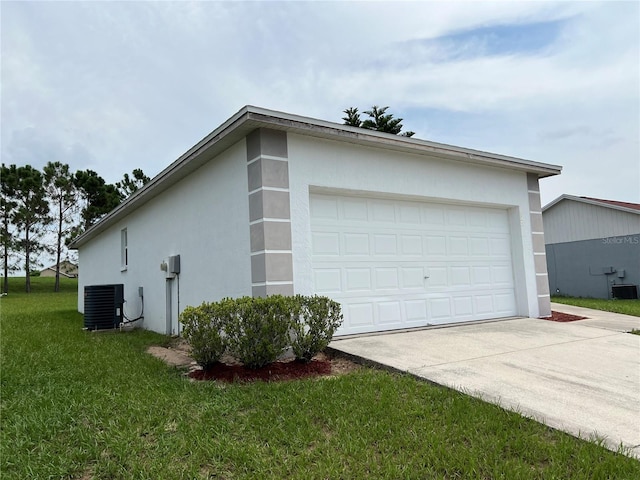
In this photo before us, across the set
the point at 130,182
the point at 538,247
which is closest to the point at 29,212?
the point at 130,182

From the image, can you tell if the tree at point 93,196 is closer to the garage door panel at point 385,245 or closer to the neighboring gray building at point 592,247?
the neighboring gray building at point 592,247

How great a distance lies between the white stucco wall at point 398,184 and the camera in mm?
6027

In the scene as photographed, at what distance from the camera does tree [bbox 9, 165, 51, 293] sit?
2734 cm

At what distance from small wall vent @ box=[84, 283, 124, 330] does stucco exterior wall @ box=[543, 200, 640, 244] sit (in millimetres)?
16451

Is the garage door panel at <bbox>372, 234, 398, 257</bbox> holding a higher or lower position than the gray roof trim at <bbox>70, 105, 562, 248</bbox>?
lower

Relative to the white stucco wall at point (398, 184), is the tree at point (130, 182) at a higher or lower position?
higher

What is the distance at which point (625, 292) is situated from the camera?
14.9m

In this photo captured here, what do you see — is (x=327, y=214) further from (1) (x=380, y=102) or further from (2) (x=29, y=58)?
(1) (x=380, y=102)

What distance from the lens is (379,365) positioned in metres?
4.75

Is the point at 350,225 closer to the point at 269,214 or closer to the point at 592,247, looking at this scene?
the point at 269,214

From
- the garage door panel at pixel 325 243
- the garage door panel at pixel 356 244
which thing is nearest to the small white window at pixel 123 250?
the garage door panel at pixel 325 243

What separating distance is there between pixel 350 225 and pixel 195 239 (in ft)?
9.67

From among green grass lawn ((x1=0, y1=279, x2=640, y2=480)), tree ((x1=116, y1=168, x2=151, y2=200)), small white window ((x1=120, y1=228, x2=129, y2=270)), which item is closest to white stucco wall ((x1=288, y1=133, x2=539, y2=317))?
green grass lawn ((x1=0, y1=279, x2=640, y2=480))

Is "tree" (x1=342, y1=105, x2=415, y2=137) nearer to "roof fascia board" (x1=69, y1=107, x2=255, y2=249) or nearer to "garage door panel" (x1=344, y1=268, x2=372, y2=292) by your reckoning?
"roof fascia board" (x1=69, y1=107, x2=255, y2=249)
